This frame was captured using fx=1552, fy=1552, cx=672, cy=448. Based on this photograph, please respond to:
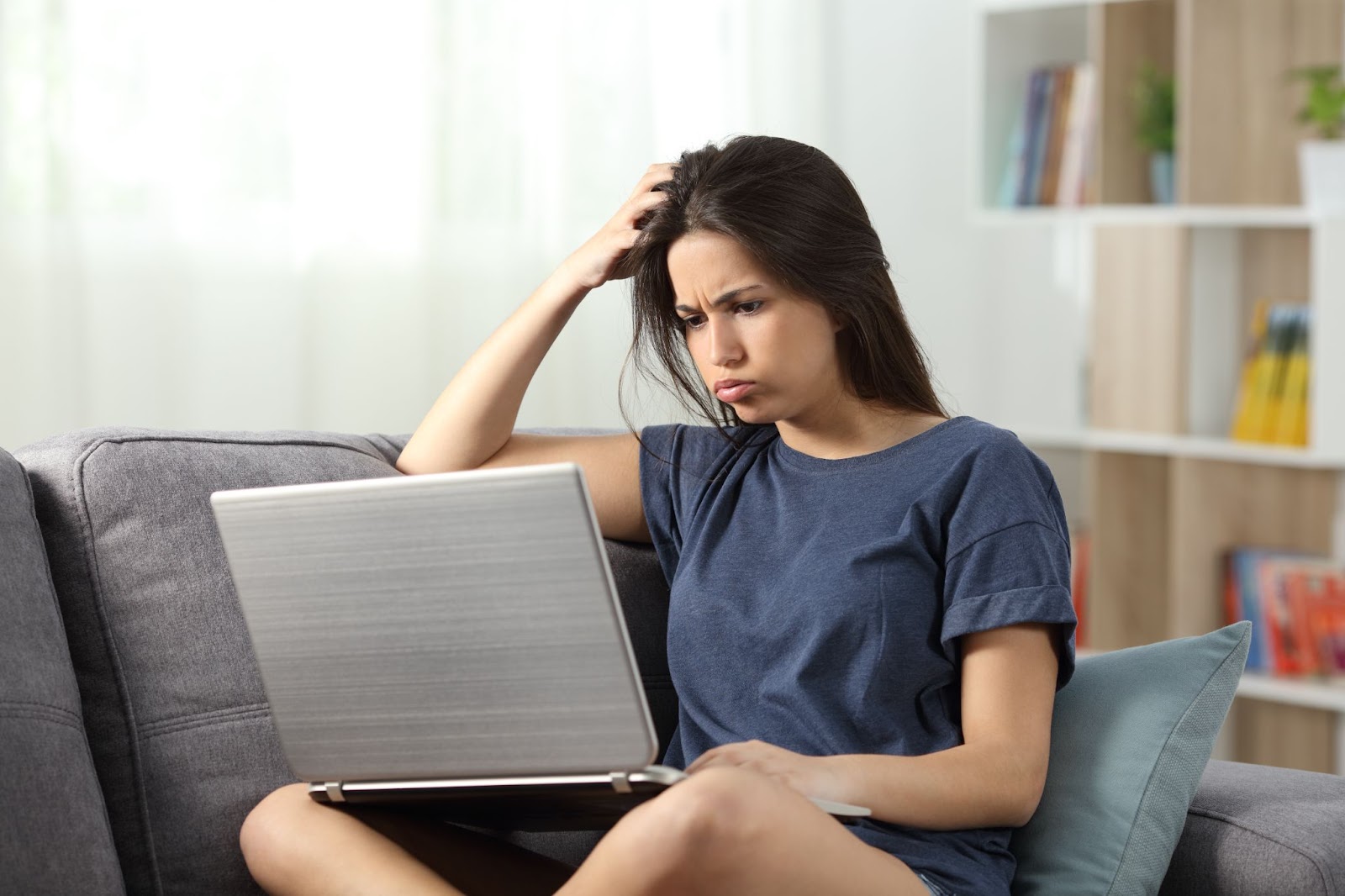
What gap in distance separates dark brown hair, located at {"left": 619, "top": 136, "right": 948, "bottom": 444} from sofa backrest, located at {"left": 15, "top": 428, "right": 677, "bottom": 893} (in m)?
0.49

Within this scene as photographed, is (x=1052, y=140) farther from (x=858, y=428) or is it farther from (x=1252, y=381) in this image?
(x=858, y=428)

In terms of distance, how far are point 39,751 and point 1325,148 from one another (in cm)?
230

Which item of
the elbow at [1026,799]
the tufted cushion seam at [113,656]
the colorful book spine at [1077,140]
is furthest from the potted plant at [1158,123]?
the tufted cushion seam at [113,656]

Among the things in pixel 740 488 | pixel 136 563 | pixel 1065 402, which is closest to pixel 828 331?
pixel 740 488

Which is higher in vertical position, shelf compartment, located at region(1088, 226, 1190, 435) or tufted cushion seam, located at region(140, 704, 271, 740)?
shelf compartment, located at region(1088, 226, 1190, 435)

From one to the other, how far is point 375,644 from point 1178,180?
7.48 ft

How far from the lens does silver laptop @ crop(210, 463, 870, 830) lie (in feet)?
3.41

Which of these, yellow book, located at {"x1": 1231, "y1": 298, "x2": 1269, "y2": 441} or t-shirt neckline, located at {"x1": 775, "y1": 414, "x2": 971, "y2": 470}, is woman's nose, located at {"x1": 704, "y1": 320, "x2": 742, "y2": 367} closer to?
t-shirt neckline, located at {"x1": 775, "y1": 414, "x2": 971, "y2": 470}

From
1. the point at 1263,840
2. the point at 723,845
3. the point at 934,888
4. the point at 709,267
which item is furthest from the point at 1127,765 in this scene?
the point at 709,267

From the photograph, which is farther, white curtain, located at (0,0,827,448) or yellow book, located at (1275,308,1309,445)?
yellow book, located at (1275,308,1309,445)

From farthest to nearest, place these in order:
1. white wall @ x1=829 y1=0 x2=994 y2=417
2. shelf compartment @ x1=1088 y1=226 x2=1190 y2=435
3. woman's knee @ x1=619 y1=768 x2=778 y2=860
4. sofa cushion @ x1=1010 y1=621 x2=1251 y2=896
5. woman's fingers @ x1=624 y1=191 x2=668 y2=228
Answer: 1. white wall @ x1=829 y1=0 x2=994 y2=417
2. shelf compartment @ x1=1088 y1=226 x2=1190 y2=435
3. woman's fingers @ x1=624 y1=191 x2=668 y2=228
4. sofa cushion @ x1=1010 y1=621 x2=1251 y2=896
5. woman's knee @ x1=619 y1=768 x2=778 y2=860

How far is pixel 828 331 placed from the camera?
4.76ft

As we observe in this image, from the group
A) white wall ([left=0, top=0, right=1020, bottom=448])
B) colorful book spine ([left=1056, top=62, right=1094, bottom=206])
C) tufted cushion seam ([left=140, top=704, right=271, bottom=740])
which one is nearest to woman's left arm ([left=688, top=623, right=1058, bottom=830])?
tufted cushion seam ([left=140, top=704, right=271, bottom=740])

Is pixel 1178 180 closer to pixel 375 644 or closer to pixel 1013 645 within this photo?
pixel 1013 645
